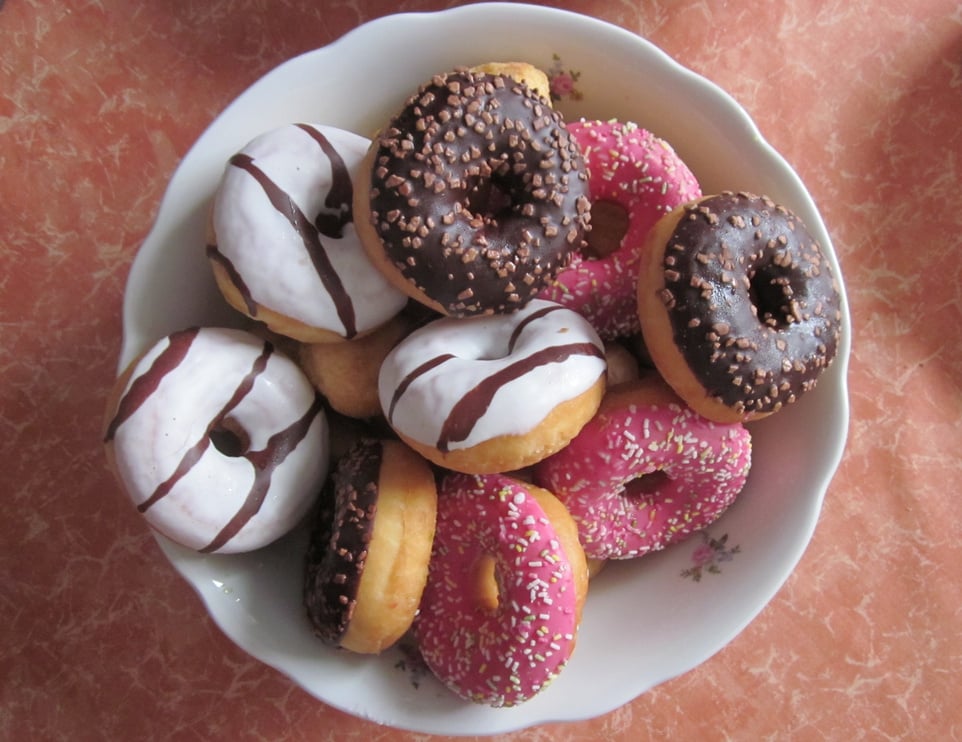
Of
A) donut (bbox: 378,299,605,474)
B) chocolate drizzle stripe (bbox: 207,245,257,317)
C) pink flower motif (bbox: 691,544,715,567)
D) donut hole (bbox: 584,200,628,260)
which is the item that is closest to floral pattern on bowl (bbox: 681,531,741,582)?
pink flower motif (bbox: 691,544,715,567)

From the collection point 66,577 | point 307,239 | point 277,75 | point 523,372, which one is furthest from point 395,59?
point 66,577

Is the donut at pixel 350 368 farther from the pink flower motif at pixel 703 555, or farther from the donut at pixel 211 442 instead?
the pink flower motif at pixel 703 555

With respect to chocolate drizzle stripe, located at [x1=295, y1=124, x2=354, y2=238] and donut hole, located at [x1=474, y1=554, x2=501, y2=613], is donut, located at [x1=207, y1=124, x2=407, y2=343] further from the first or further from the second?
donut hole, located at [x1=474, y1=554, x2=501, y2=613]

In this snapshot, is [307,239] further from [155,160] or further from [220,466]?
[155,160]

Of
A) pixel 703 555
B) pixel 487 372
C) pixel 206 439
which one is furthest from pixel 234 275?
pixel 703 555

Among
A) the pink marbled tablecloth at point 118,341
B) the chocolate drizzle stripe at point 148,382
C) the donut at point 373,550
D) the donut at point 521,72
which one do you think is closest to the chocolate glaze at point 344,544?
the donut at point 373,550
